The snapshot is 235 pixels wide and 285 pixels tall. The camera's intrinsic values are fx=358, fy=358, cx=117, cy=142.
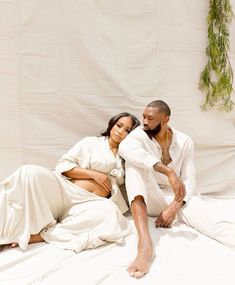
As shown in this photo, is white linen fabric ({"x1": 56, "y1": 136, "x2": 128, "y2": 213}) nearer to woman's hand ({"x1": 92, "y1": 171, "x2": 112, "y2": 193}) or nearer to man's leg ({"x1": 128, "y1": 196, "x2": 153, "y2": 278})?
woman's hand ({"x1": 92, "y1": 171, "x2": 112, "y2": 193})

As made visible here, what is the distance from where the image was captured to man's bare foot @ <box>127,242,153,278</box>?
149 cm

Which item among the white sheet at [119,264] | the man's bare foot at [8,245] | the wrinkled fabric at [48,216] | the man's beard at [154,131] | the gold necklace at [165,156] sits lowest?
the white sheet at [119,264]

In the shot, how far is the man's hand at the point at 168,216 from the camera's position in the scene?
1922 millimetres

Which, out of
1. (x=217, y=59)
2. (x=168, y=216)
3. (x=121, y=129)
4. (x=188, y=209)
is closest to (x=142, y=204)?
(x=168, y=216)

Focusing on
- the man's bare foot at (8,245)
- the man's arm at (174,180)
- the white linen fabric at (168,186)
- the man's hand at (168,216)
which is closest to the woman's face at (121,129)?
the white linen fabric at (168,186)

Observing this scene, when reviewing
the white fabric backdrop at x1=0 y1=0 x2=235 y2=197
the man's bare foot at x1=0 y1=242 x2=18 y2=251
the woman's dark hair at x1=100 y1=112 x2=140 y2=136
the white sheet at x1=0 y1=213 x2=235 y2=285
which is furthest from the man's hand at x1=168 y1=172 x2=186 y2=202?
the man's bare foot at x1=0 y1=242 x2=18 y2=251

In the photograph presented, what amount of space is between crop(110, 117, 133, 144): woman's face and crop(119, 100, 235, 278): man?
0.11 meters

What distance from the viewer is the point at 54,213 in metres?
1.91

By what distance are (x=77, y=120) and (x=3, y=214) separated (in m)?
0.83

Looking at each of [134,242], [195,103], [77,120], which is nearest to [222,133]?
[195,103]

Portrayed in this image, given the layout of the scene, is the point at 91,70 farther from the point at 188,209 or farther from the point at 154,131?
the point at 188,209

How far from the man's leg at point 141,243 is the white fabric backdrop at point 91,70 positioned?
2.37 ft

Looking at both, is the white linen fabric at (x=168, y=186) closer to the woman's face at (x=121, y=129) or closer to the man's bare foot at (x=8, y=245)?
the woman's face at (x=121, y=129)

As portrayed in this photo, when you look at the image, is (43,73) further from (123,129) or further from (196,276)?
(196,276)
